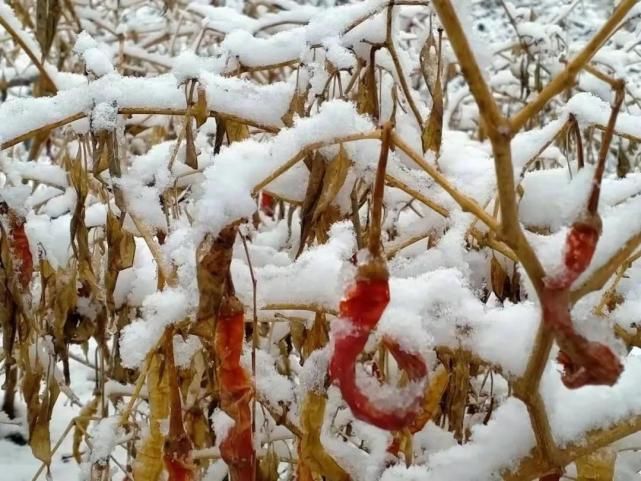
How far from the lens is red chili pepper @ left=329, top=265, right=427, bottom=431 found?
0.47 meters

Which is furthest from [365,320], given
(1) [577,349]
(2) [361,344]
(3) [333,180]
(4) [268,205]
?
(4) [268,205]

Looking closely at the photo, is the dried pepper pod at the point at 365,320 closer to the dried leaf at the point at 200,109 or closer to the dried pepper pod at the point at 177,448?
the dried pepper pod at the point at 177,448

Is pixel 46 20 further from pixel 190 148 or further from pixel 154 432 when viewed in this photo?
pixel 154 432

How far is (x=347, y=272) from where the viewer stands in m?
0.54

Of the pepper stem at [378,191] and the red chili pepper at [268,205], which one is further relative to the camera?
the red chili pepper at [268,205]

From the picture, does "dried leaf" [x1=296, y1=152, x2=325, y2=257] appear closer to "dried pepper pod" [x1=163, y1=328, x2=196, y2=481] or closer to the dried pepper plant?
the dried pepper plant

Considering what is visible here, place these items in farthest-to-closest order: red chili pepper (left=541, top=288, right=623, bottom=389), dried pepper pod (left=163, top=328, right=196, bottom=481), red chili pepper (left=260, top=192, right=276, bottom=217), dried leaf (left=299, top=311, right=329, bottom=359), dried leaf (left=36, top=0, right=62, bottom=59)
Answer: red chili pepper (left=260, top=192, right=276, bottom=217) < dried leaf (left=36, top=0, right=62, bottom=59) < dried leaf (left=299, top=311, right=329, bottom=359) < dried pepper pod (left=163, top=328, right=196, bottom=481) < red chili pepper (left=541, top=288, right=623, bottom=389)

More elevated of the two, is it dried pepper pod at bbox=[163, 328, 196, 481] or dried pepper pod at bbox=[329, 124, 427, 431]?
dried pepper pod at bbox=[329, 124, 427, 431]

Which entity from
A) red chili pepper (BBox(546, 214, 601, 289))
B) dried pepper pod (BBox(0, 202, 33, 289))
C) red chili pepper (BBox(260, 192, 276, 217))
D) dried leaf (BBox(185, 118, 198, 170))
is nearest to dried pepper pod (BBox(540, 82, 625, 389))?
red chili pepper (BBox(546, 214, 601, 289))

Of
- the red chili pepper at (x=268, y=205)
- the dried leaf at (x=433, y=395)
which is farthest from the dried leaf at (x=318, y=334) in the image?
the red chili pepper at (x=268, y=205)

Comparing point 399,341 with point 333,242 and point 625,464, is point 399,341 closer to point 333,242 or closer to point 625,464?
point 333,242

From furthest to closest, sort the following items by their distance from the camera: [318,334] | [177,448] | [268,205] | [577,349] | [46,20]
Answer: [268,205]
[46,20]
[318,334]
[177,448]
[577,349]

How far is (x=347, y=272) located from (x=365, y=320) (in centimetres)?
8

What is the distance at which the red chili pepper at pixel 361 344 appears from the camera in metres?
0.47
